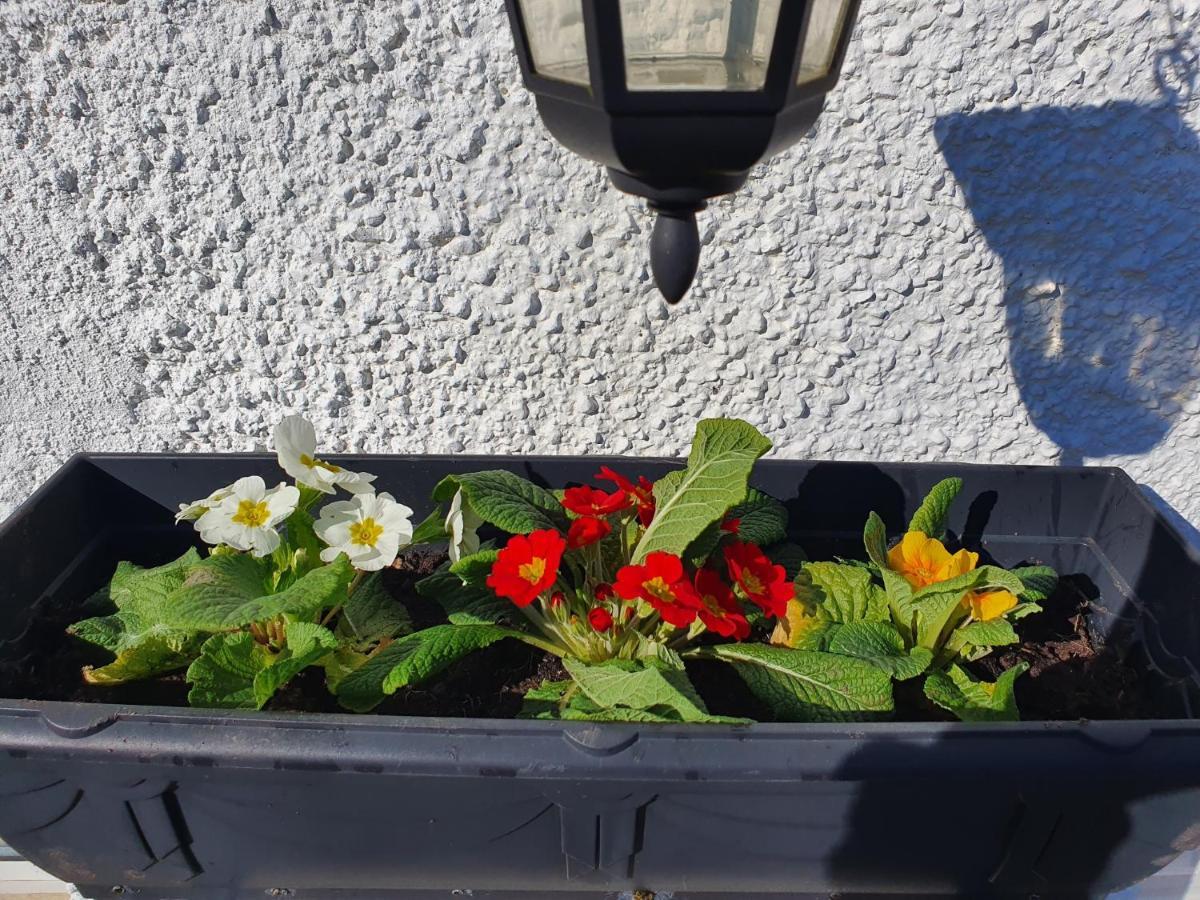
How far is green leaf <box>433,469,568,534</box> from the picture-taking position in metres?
0.83

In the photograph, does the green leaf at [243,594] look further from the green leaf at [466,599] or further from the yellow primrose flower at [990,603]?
the yellow primrose flower at [990,603]

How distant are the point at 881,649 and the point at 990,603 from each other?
130mm

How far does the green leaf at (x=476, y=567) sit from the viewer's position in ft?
2.72

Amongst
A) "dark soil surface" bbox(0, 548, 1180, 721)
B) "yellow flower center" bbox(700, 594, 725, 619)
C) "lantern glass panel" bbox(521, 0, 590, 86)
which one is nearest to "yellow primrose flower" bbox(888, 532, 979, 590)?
"dark soil surface" bbox(0, 548, 1180, 721)

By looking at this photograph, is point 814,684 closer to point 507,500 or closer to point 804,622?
point 804,622

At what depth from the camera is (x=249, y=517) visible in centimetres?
81

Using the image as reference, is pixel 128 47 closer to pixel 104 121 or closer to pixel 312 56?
pixel 104 121

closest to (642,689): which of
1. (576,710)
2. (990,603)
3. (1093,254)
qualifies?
(576,710)

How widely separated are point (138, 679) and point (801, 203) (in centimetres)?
87

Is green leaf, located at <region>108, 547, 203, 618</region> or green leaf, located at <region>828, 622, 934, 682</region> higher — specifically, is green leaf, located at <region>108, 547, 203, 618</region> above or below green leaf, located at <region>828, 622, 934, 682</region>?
below

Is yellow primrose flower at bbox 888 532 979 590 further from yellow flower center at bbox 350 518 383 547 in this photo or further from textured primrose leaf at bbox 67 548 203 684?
textured primrose leaf at bbox 67 548 203 684

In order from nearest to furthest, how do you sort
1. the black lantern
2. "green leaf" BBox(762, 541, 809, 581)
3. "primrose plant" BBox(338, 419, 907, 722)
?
the black lantern
"primrose plant" BBox(338, 419, 907, 722)
"green leaf" BBox(762, 541, 809, 581)

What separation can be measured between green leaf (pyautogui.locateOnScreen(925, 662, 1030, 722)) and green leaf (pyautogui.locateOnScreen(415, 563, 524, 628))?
0.42 meters

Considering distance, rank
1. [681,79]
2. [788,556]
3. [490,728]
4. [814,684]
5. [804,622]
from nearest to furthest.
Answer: [681,79], [490,728], [814,684], [804,622], [788,556]
